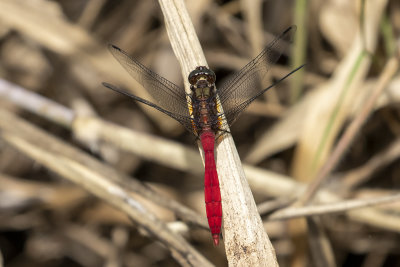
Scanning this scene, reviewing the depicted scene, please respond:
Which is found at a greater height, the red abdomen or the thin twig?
the thin twig

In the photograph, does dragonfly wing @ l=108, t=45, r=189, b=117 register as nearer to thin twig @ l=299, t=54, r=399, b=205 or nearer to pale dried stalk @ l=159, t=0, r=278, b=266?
pale dried stalk @ l=159, t=0, r=278, b=266

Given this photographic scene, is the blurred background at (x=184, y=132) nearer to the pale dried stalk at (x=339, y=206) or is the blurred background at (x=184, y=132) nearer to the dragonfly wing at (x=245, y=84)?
the pale dried stalk at (x=339, y=206)

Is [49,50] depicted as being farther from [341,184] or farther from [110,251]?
[341,184]

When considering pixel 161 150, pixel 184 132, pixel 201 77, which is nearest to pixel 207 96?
pixel 201 77

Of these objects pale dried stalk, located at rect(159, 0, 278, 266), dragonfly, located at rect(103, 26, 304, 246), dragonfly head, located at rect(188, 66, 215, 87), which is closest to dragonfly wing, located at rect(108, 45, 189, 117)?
dragonfly, located at rect(103, 26, 304, 246)

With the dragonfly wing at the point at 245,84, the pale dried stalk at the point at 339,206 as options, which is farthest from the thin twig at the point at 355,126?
the dragonfly wing at the point at 245,84

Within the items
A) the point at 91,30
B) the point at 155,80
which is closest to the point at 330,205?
the point at 155,80
